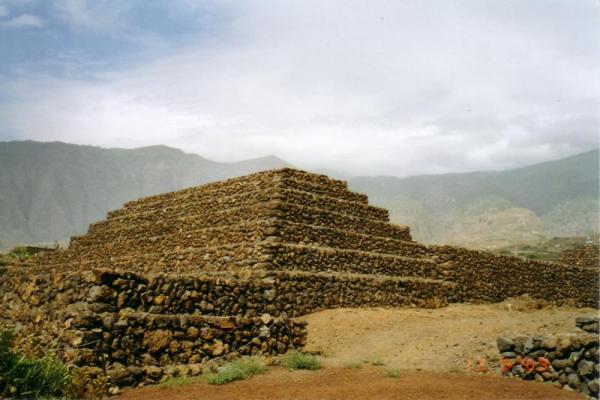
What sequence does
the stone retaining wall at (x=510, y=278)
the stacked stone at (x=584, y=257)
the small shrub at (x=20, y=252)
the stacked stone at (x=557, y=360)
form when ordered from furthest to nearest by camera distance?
the stacked stone at (x=584, y=257)
the small shrub at (x=20, y=252)
the stone retaining wall at (x=510, y=278)
the stacked stone at (x=557, y=360)

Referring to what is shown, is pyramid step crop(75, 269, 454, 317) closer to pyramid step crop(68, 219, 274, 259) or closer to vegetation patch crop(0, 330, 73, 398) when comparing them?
vegetation patch crop(0, 330, 73, 398)

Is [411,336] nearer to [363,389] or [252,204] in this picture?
[363,389]

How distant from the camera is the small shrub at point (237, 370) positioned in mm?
8367

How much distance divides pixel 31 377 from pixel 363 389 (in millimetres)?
4676

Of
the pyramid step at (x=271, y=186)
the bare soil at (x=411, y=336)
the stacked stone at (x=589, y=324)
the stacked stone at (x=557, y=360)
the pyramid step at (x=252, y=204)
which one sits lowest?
the bare soil at (x=411, y=336)

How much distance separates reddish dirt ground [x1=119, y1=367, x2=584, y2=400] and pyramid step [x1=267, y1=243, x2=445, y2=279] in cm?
631

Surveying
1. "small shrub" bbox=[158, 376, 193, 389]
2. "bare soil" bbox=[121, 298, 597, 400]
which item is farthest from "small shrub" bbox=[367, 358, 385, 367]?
"small shrub" bbox=[158, 376, 193, 389]

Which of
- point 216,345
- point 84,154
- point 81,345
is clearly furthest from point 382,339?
point 84,154

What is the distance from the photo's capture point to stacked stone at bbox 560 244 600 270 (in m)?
35.4

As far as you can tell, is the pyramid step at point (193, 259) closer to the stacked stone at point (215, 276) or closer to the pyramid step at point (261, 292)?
the stacked stone at point (215, 276)

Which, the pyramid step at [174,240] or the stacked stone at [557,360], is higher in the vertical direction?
the pyramid step at [174,240]

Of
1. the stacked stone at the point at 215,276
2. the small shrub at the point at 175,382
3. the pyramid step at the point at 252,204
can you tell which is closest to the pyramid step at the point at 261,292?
the stacked stone at the point at 215,276

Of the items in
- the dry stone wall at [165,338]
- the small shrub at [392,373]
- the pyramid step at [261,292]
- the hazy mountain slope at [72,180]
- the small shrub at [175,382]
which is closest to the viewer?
the dry stone wall at [165,338]

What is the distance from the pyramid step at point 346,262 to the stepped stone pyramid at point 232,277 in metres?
0.05
